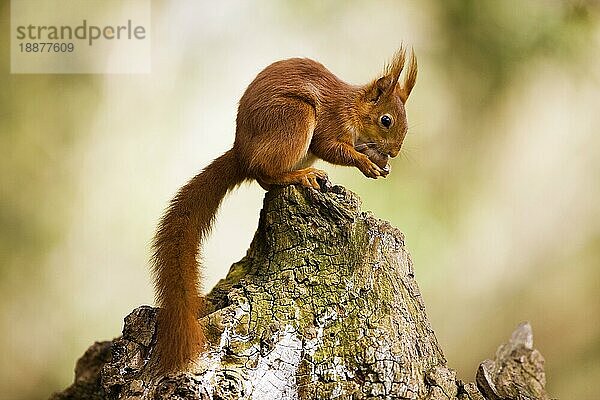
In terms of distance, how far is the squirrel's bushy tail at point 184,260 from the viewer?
170 cm

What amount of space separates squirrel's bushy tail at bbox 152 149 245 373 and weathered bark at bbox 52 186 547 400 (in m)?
0.05

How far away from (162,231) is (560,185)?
81.1 inches

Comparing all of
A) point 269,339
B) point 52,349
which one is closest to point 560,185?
point 269,339

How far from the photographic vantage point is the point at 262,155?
6.35 feet

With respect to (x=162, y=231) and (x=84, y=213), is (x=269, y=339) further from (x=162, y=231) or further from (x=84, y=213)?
(x=84, y=213)

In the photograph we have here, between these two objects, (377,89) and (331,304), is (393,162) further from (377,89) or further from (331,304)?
(331,304)

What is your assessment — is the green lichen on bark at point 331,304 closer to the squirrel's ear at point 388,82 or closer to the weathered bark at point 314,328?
the weathered bark at point 314,328

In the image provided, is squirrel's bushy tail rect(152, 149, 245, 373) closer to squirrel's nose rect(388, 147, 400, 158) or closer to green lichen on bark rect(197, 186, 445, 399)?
green lichen on bark rect(197, 186, 445, 399)

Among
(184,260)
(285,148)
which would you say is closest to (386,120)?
(285,148)

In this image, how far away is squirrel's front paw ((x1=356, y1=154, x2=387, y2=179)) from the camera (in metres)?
2.00

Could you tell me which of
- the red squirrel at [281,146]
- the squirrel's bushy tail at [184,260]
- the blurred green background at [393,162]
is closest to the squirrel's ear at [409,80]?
the red squirrel at [281,146]

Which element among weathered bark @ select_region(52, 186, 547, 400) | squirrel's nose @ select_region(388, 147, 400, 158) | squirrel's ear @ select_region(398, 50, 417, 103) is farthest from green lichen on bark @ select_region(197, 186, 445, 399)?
squirrel's ear @ select_region(398, 50, 417, 103)

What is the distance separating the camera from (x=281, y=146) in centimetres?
192

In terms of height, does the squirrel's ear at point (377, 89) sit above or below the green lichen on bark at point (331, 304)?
above
